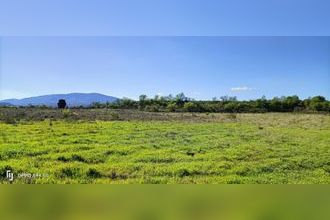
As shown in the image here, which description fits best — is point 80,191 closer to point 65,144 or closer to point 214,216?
point 214,216

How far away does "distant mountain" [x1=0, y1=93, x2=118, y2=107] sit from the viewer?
42.0 feet

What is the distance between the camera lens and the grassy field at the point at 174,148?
9.78 meters

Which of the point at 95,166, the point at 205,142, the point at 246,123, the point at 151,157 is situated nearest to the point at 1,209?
the point at 95,166

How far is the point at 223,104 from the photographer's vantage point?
1505cm

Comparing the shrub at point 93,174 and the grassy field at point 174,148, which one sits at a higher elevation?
the grassy field at point 174,148

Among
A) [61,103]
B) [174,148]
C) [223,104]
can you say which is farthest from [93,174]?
[223,104]

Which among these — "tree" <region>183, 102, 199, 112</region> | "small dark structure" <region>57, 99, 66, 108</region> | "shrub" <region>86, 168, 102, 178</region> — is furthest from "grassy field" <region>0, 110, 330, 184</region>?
"small dark structure" <region>57, 99, 66, 108</region>

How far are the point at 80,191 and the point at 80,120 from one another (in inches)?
433

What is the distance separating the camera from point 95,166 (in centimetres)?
1016

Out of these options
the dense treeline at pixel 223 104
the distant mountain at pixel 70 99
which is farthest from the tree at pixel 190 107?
the distant mountain at pixel 70 99

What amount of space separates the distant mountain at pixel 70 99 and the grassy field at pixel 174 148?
1.60 feet

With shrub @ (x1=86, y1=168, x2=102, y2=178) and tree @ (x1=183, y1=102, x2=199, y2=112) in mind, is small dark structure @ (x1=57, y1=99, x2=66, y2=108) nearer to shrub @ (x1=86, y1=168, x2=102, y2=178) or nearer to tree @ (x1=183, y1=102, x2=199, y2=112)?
tree @ (x1=183, y1=102, x2=199, y2=112)

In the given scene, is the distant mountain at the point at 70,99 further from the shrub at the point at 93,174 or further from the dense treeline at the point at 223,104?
the shrub at the point at 93,174

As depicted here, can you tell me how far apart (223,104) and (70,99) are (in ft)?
14.3
